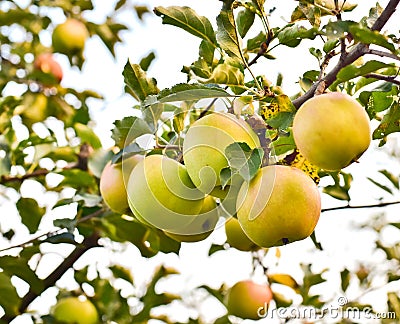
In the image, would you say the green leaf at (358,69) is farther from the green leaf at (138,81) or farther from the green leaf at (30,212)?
the green leaf at (30,212)

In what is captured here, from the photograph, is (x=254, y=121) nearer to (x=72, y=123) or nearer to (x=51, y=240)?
(x=51, y=240)

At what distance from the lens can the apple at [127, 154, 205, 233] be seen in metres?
0.94

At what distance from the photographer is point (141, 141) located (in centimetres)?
110

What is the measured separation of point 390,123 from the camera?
3.58ft

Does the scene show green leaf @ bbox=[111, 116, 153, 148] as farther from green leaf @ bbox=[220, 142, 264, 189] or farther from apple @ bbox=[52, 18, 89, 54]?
apple @ bbox=[52, 18, 89, 54]

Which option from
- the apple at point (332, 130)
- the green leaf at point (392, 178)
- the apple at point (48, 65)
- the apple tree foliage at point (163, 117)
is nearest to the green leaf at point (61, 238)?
the apple tree foliage at point (163, 117)

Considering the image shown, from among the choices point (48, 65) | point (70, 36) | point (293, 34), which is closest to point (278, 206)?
point (293, 34)

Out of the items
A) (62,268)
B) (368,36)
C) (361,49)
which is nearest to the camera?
(368,36)

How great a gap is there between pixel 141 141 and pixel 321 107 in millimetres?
418

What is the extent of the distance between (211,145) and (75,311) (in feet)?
4.47

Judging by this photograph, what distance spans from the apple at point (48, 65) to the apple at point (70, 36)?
10 centimetres

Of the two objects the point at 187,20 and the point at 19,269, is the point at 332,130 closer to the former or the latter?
the point at 187,20

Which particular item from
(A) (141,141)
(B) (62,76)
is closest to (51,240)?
(A) (141,141)

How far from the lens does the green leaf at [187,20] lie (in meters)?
0.95
